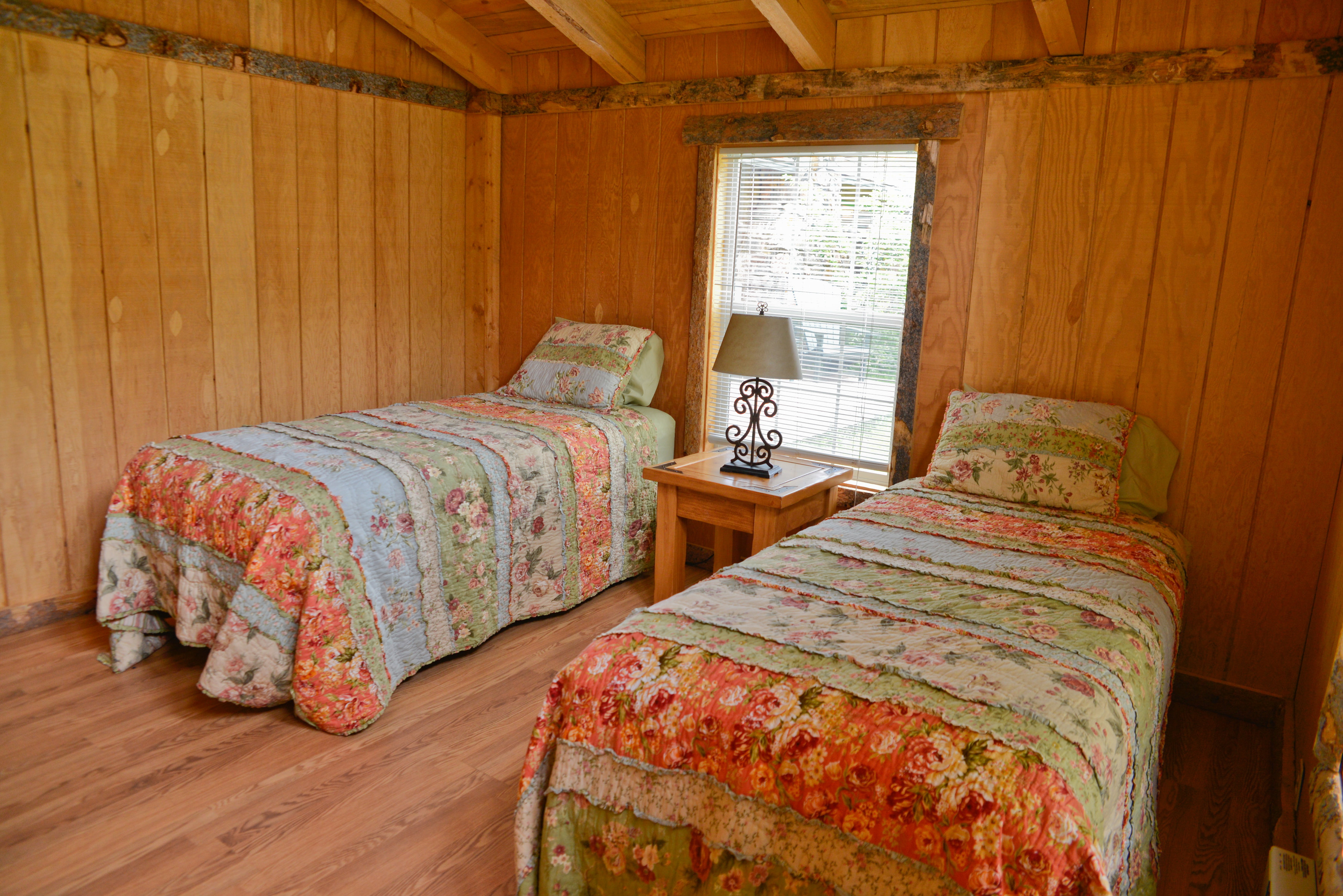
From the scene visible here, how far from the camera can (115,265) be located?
312cm

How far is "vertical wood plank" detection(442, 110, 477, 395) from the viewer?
4.21 m

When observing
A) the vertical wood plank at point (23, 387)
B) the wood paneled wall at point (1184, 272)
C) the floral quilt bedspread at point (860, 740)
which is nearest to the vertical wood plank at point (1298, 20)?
the wood paneled wall at point (1184, 272)

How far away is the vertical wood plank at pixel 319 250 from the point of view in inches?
143

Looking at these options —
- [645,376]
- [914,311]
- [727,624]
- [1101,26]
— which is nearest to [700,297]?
[645,376]

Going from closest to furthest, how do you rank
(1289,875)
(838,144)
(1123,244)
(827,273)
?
1. (1289,875)
2. (1123,244)
3. (838,144)
4. (827,273)

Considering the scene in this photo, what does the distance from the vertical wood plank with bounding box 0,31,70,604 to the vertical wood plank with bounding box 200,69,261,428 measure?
0.58 meters

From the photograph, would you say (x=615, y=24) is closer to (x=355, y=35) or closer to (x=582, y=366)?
(x=355, y=35)

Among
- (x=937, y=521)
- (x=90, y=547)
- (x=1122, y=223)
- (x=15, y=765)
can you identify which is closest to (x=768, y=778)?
(x=937, y=521)

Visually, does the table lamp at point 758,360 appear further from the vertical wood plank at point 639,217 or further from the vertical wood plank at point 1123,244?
the vertical wood plank at point 1123,244

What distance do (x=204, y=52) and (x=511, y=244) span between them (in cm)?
148

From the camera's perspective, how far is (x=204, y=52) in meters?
3.24

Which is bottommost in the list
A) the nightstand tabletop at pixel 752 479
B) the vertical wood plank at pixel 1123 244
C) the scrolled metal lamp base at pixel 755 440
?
the nightstand tabletop at pixel 752 479

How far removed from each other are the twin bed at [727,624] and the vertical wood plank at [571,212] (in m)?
0.53

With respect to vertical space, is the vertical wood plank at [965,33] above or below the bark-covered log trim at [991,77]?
above
